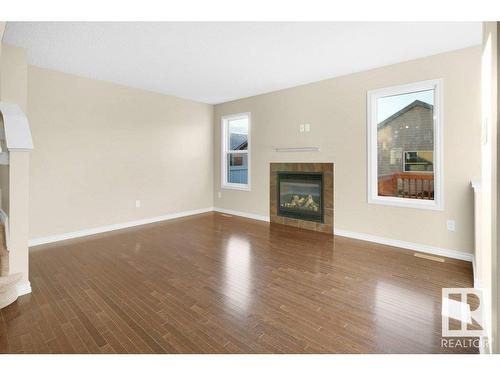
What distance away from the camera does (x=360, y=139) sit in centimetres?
409

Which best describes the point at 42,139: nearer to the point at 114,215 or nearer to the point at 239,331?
the point at 114,215

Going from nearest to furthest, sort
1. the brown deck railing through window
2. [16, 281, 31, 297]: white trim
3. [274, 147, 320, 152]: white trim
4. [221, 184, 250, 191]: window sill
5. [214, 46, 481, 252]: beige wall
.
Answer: [16, 281, 31, 297]: white trim
[214, 46, 481, 252]: beige wall
the brown deck railing through window
[274, 147, 320, 152]: white trim
[221, 184, 250, 191]: window sill

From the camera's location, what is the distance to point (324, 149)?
14.9 ft

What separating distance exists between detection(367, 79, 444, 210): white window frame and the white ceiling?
0.37 m

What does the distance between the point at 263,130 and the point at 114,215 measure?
320 cm

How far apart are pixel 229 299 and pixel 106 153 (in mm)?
3605

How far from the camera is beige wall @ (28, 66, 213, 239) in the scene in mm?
3924

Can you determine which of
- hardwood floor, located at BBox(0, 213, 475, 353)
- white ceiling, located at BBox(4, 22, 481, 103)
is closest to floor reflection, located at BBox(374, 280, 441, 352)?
hardwood floor, located at BBox(0, 213, 475, 353)

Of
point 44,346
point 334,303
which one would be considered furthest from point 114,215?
point 334,303

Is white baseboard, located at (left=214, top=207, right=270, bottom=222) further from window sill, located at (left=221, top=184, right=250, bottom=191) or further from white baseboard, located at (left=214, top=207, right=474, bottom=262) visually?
white baseboard, located at (left=214, top=207, right=474, bottom=262)

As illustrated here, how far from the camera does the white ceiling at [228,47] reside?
2717mm

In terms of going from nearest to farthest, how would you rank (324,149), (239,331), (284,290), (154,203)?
(239,331) → (284,290) → (324,149) → (154,203)

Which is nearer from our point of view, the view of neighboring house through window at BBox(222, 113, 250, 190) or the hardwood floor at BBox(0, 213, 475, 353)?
the hardwood floor at BBox(0, 213, 475, 353)

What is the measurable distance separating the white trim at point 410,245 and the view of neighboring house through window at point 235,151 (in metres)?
2.36
